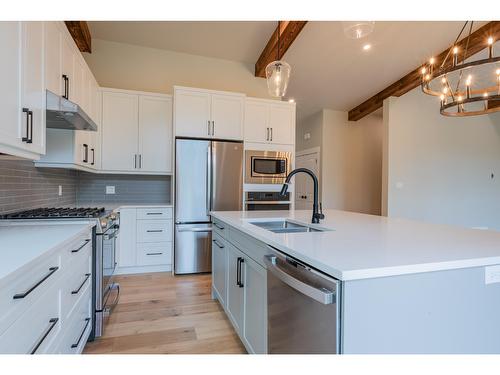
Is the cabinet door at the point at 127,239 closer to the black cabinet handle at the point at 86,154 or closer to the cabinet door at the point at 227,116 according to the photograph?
the black cabinet handle at the point at 86,154

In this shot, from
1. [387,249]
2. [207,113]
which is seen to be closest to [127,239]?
[207,113]

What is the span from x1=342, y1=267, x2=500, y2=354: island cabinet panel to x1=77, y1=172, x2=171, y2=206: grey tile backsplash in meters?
3.48

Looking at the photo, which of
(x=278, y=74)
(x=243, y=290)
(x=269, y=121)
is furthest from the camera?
(x=269, y=121)

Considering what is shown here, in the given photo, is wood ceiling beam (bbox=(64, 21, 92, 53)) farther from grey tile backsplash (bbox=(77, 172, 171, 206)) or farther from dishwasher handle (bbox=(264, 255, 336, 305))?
dishwasher handle (bbox=(264, 255, 336, 305))

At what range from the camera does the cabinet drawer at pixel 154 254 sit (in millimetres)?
3424

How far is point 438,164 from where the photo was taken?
5.64m

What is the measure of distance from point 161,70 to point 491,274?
4365mm

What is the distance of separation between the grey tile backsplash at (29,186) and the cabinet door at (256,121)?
236 cm

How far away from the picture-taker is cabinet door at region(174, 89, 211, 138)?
11.4 feet

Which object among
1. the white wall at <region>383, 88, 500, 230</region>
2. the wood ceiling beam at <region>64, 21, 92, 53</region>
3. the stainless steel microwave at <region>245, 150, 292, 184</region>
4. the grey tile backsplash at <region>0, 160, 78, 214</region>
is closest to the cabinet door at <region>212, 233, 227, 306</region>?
the stainless steel microwave at <region>245, 150, 292, 184</region>

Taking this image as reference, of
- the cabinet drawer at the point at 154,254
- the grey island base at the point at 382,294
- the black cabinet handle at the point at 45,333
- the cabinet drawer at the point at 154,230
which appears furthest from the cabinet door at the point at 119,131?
the grey island base at the point at 382,294

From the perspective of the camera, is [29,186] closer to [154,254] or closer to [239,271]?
[154,254]
